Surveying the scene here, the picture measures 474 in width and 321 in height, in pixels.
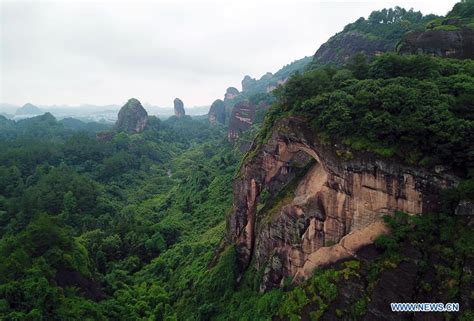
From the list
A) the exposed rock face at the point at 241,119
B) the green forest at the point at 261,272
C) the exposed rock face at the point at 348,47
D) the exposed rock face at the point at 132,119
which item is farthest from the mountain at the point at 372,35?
the exposed rock face at the point at 132,119

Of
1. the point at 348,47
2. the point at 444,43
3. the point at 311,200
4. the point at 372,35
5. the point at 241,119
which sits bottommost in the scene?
the point at 311,200

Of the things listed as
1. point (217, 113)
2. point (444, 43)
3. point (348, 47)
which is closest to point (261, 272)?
point (444, 43)

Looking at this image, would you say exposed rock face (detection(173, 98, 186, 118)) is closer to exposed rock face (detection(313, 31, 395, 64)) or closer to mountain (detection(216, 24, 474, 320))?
exposed rock face (detection(313, 31, 395, 64))

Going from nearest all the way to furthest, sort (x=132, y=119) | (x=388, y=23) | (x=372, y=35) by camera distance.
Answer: (x=372, y=35) < (x=388, y=23) < (x=132, y=119)

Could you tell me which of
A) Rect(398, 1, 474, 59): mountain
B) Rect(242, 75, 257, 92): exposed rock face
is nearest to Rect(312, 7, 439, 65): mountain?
Rect(398, 1, 474, 59): mountain

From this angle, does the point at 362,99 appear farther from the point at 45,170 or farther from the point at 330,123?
the point at 45,170

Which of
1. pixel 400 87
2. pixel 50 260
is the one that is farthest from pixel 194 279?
pixel 400 87

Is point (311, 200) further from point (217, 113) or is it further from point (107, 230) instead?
point (217, 113)
